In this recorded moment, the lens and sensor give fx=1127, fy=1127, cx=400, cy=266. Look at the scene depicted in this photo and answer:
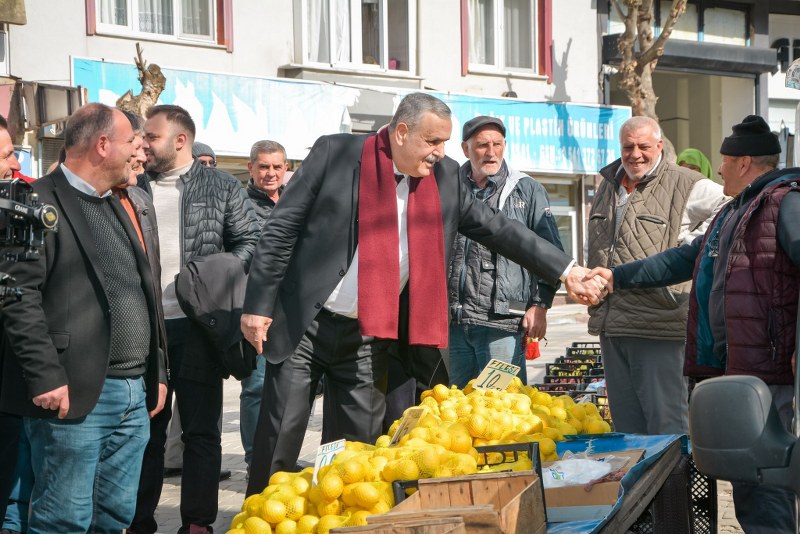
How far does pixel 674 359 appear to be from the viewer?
614 cm

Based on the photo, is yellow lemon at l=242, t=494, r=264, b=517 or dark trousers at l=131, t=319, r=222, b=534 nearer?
yellow lemon at l=242, t=494, r=264, b=517

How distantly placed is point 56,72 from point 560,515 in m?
14.8

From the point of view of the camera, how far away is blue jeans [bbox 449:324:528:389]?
21.7ft

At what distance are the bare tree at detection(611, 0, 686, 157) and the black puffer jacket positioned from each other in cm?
1686

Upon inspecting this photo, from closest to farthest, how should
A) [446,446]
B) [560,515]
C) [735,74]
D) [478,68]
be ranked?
[560,515] → [446,446] → [478,68] → [735,74]

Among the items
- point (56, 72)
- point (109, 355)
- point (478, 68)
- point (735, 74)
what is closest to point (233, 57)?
point (56, 72)

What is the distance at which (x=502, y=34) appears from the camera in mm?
22516

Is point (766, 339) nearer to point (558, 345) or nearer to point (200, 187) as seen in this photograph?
point (200, 187)

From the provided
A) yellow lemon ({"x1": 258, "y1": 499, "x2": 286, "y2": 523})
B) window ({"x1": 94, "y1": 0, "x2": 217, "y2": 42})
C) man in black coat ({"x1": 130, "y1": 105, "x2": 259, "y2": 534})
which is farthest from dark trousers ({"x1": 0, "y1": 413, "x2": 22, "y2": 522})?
window ({"x1": 94, "y1": 0, "x2": 217, "y2": 42})

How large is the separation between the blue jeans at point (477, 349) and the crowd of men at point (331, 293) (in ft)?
0.04

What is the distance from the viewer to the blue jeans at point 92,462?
13.9 ft

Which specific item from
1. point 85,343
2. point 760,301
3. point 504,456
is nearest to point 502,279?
point 504,456

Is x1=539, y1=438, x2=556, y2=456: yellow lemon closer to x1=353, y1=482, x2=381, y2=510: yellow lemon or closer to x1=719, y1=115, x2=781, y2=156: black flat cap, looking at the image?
x1=353, y1=482, x2=381, y2=510: yellow lemon

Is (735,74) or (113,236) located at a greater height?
(735,74)
